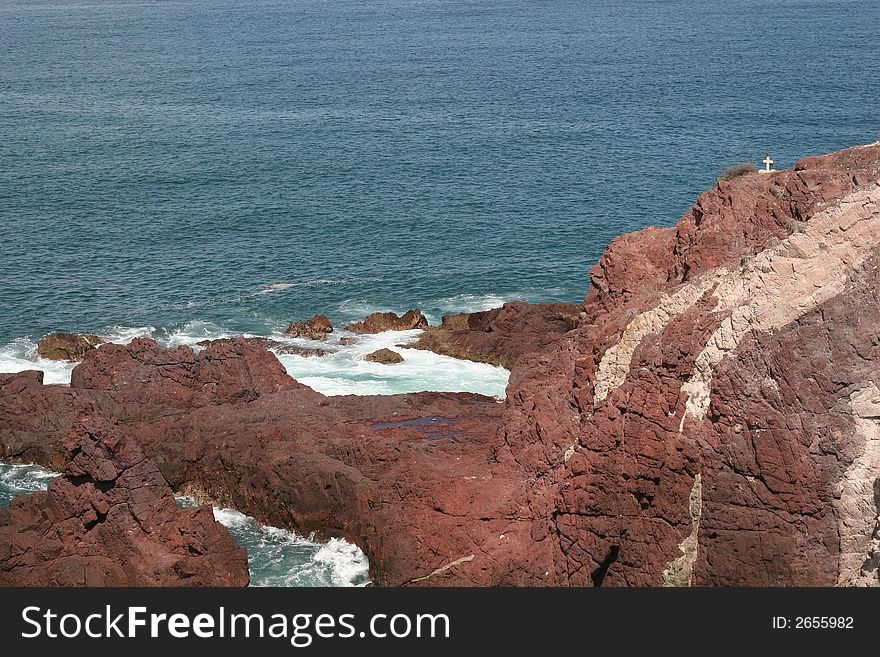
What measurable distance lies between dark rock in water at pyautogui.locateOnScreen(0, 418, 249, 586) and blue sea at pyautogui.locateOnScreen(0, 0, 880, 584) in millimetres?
21010

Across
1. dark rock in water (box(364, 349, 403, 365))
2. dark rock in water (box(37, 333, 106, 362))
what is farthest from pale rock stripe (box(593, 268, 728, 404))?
dark rock in water (box(37, 333, 106, 362))

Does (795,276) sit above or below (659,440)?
above

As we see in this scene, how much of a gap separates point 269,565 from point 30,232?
61.9 m

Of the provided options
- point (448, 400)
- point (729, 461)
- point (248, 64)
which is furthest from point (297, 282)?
point (248, 64)

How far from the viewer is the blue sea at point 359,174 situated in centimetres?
7881

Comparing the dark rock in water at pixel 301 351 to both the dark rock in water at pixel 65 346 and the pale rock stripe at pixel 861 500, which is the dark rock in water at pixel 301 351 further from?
the pale rock stripe at pixel 861 500

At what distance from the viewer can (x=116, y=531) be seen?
130 feet

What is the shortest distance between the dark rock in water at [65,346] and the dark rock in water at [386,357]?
57.1 ft

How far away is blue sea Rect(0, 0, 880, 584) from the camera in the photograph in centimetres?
7881

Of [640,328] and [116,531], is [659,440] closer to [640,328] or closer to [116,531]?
[640,328]

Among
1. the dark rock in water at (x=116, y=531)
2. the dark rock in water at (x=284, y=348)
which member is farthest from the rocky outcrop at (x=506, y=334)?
the dark rock in water at (x=116, y=531)

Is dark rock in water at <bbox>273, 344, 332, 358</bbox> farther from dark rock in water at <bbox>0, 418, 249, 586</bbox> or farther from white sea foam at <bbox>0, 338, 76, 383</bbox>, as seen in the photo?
dark rock in water at <bbox>0, 418, 249, 586</bbox>

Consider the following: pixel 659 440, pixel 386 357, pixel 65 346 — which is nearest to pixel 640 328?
pixel 659 440

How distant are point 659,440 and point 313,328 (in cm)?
4026
